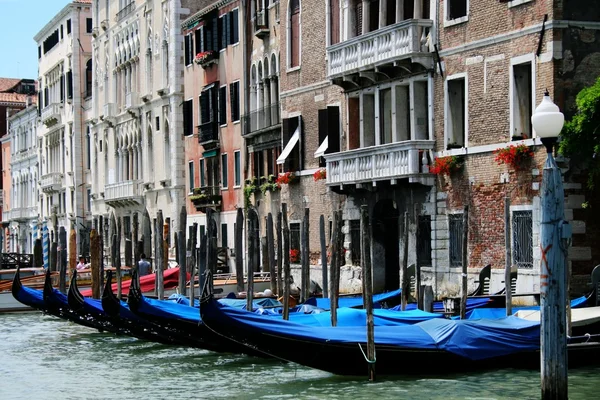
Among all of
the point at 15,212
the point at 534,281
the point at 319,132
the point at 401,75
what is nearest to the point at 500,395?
the point at 534,281

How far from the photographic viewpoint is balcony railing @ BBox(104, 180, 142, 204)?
34.2m

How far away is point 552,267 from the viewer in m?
8.74

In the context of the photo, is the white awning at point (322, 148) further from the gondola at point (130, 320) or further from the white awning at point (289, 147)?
→ the gondola at point (130, 320)

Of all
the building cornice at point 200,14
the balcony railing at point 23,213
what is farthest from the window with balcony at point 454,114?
the balcony railing at point 23,213

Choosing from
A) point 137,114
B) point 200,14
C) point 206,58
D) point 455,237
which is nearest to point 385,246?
point 455,237

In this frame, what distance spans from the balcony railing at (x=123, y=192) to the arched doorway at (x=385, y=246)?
14.4m

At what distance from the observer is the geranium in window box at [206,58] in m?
27.9

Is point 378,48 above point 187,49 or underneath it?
underneath

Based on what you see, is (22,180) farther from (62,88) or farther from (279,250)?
(279,250)

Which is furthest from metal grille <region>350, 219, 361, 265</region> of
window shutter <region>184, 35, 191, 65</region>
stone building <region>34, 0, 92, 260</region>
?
stone building <region>34, 0, 92, 260</region>

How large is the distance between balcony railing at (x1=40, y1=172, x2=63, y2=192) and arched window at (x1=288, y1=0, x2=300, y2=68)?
21819 mm

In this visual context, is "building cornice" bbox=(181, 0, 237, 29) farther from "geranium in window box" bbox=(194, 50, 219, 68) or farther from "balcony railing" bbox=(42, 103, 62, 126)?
"balcony railing" bbox=(42, 103, 62, 126)

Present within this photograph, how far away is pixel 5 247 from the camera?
5616 cm

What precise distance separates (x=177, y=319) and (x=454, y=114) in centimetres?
539
